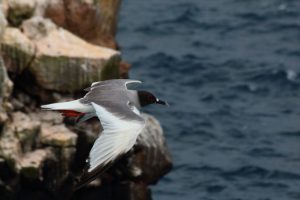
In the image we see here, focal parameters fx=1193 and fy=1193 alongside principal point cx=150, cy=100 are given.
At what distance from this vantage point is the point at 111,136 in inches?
671

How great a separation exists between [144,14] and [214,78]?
895 cm

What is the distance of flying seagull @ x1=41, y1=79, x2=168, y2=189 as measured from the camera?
16203 millimetres

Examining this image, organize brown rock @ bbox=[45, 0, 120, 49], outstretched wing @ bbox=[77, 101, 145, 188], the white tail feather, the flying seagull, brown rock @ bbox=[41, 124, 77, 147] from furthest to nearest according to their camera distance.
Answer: brown rock @ bbox=[45, 0, 120, 49], brown rock @ bbox=[41, 124, 77, 147], the white tail feather, the flying seagull, outstretched wing @ bbox=[77, 101, 145, 188]

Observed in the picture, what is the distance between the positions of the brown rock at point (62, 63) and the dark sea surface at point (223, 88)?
7516mm

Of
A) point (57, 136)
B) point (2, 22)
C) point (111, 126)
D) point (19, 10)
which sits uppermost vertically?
point (19, 10)

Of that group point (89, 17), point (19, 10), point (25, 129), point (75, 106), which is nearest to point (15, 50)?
point (19, 10)

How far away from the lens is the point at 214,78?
136 ft

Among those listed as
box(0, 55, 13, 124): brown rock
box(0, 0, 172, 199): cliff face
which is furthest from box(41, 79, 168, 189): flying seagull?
box(0, 0, 172, 199): cliff face

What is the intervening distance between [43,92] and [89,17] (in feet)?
8.27

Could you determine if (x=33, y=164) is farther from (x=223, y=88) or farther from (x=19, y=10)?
(x=223, y=88)

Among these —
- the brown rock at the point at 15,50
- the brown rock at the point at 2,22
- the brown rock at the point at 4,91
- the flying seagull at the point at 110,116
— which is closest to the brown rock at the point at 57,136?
the brown rock at the point at 4,91

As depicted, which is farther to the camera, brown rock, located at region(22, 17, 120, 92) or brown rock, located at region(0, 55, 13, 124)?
brown rock, located at region(22, 17, 120, 92)

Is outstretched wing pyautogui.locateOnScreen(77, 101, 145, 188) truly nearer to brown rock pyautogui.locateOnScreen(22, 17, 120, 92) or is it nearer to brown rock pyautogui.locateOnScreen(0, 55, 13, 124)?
brown rock pyautogui.locateOnScreen(0, 55, 13, 124)

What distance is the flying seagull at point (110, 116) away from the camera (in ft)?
53.2
